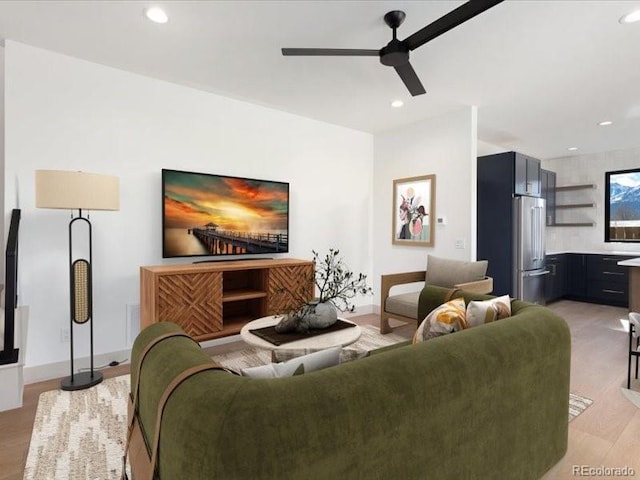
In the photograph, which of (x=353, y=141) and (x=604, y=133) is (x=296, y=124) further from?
(x=604, y=133)

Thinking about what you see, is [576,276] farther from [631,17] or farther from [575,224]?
[631,17]

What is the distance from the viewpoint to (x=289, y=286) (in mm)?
3613

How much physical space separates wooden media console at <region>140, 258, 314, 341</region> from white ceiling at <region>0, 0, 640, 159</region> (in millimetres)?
1774

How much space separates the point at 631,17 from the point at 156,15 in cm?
313

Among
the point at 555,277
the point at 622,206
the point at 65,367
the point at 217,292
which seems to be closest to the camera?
the point at 65,367

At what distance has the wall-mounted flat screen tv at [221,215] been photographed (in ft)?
10.7

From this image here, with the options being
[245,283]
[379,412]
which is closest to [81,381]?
[245,283]

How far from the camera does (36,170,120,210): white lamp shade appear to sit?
91.1 inches

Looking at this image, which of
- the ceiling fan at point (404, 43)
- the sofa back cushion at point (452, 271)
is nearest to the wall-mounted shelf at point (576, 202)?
the sofa back cushion at point (452, 271)

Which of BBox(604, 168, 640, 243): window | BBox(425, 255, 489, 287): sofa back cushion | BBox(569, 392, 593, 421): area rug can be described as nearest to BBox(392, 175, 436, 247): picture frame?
BBox(425, 255, 489, 287): sofa back cushion

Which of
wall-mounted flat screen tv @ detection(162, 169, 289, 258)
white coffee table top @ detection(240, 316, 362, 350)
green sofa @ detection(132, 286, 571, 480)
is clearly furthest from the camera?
wall-mounted flat screen tv @ detection(162, 169, 289, 258)

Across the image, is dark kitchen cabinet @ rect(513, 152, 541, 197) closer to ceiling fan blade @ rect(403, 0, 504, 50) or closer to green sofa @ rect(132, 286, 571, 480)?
ceiling fan blade @ rect(403, 0, 504, 50)

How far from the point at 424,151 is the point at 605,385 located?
2987 mm

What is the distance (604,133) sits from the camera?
485 cm
